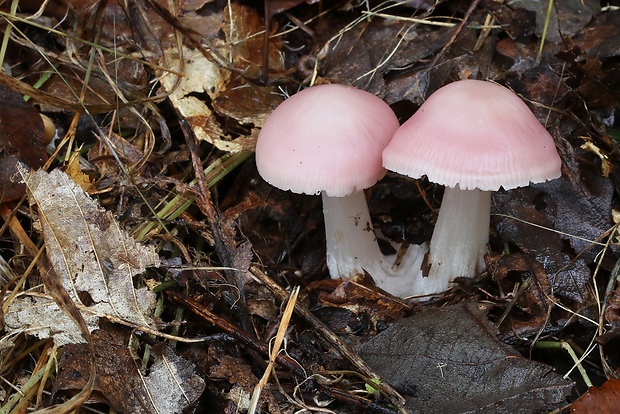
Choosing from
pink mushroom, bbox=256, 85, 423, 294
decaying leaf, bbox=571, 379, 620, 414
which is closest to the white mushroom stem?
pink mushroom, bbox=256, 85, 423, 294

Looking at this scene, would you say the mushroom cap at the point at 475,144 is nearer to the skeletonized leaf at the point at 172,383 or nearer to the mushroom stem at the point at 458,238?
the mushroom stem at the point at 458,238

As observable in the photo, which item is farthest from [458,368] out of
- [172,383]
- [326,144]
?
[172,383]

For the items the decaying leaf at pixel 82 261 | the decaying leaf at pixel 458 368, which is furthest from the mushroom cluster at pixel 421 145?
the decaying leaf at pixel 82 261

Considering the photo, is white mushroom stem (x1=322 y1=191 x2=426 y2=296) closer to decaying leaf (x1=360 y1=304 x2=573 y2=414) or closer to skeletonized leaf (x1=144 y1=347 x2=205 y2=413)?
decaying leaf (x1=360 y1=304 x2=573 y2=414)

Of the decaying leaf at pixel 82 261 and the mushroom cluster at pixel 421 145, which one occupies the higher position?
the mushroom cluster at pixel 421 145

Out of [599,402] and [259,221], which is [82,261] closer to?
[259,221]

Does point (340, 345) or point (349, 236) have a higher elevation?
point (349, 236)

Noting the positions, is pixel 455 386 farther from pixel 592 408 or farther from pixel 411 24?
pixel 411 24
